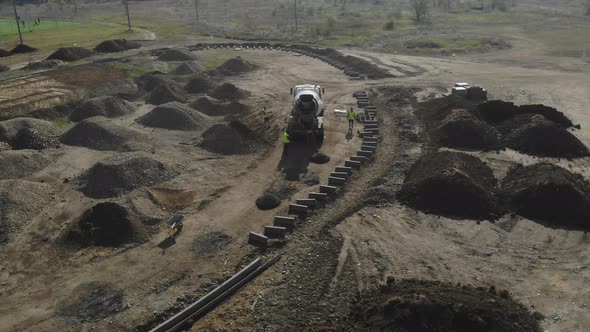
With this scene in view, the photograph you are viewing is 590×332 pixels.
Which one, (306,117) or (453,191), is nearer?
(453,191)

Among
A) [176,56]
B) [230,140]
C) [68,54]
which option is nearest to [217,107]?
[230,140]

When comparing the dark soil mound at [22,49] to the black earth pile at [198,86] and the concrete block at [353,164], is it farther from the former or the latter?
the concrete block at [353,164]

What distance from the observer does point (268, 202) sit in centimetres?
2312

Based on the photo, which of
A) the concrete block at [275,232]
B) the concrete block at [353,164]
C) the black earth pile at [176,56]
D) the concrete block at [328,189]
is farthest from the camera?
the black earth pile at [176,56]

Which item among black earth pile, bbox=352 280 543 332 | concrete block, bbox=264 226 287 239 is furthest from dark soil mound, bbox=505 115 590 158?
concrete block, bbox=264 226 287 239

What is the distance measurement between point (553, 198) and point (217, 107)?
26647 mm

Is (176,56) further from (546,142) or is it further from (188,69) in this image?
(546,142)

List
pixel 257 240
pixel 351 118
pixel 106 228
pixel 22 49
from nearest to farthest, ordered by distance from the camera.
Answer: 1. pixel 257 240
2. pixel 106 228
3. pixel 351 118
4. pixel 22 49

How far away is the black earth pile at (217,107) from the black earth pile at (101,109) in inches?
233

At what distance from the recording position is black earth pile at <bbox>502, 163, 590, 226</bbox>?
21172 mm

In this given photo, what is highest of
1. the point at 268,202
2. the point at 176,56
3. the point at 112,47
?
the point at 112,47

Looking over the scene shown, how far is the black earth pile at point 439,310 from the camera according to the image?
1328 cm

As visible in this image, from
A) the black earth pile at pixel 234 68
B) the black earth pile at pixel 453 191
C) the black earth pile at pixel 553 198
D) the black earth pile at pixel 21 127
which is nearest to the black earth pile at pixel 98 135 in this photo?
the black earth pile at pixel 21 127

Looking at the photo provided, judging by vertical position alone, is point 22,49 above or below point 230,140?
above
